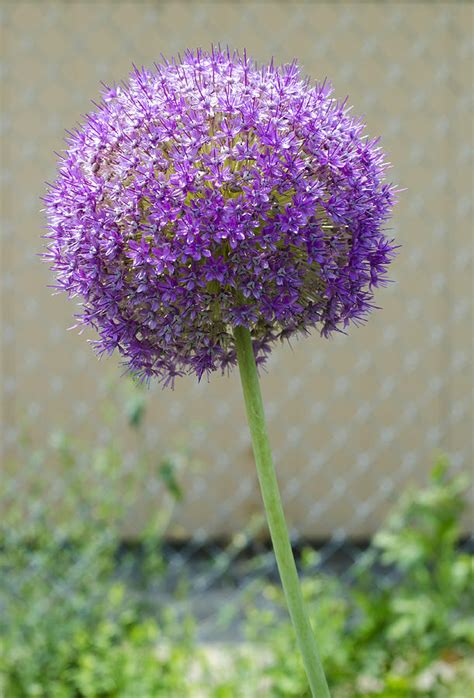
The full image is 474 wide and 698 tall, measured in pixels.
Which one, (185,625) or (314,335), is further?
(314,335)

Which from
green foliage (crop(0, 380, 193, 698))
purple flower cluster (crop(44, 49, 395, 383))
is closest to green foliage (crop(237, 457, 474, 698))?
green foliage (crop(0, 380, 193, 698))

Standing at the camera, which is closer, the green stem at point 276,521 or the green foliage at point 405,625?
the green stem at point 276,521

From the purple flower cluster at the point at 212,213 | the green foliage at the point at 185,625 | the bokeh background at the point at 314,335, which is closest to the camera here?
the purple flower cluster at the point at 212,213

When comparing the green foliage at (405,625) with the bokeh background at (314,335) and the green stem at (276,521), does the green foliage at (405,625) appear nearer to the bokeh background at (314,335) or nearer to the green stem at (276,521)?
the bokeh background at (314,335)

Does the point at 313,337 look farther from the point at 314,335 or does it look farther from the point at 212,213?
the point at 212,213

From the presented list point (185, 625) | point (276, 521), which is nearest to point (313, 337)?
point (185, 625)

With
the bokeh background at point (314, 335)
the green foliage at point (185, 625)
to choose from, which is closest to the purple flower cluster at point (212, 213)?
the green foliage at point (185, 625)

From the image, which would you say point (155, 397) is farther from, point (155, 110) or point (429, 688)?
Answer: point (155, 110)
